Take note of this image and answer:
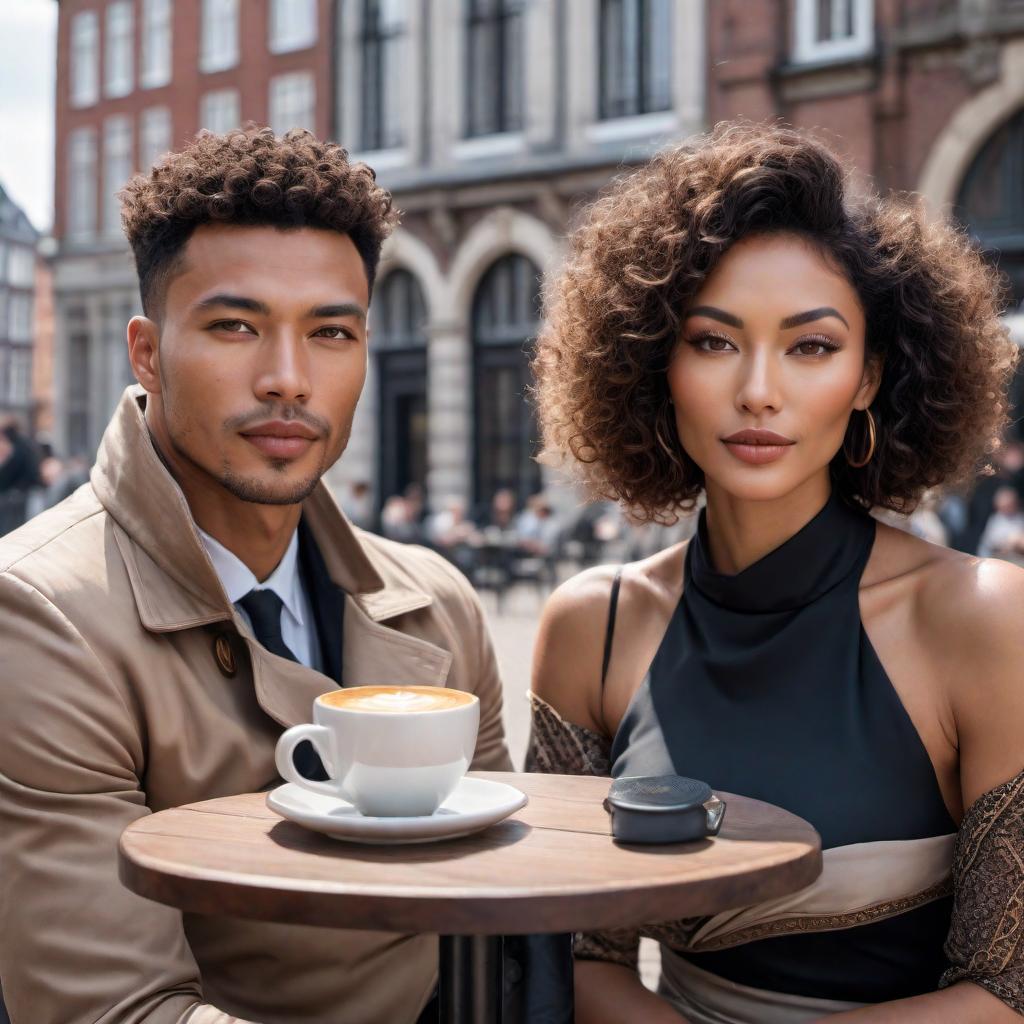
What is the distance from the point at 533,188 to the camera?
765 inches

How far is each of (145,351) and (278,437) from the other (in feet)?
1.16

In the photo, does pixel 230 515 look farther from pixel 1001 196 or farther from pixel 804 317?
pixel 1001 196

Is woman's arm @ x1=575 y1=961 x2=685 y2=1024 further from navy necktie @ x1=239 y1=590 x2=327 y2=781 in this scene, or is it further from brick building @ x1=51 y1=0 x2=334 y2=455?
brick building @ x1=51 y1=0 x2=334 y2=455

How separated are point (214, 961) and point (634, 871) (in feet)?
3.35

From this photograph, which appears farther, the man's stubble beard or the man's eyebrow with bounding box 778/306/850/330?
the man's stubble beard

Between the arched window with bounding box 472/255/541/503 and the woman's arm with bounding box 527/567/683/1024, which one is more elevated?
the arched window with bounding box 472/255/541/503

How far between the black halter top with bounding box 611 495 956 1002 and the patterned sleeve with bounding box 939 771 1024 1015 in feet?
0.39

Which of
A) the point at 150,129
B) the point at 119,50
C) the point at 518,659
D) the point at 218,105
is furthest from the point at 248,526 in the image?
the point at 119,50

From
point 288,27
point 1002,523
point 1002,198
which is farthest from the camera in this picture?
point 288,27

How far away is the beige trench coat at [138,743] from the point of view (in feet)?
6.44

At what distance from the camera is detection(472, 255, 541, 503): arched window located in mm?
19828

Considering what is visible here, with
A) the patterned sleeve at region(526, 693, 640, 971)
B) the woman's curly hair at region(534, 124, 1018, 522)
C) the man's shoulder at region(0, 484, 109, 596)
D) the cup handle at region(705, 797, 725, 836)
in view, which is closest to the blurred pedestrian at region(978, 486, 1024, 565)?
the woman's curly hair at region(534, 124, 1018, 522)

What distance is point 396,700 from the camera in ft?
5.97

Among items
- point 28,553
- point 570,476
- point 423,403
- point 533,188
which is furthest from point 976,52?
point 28,553
